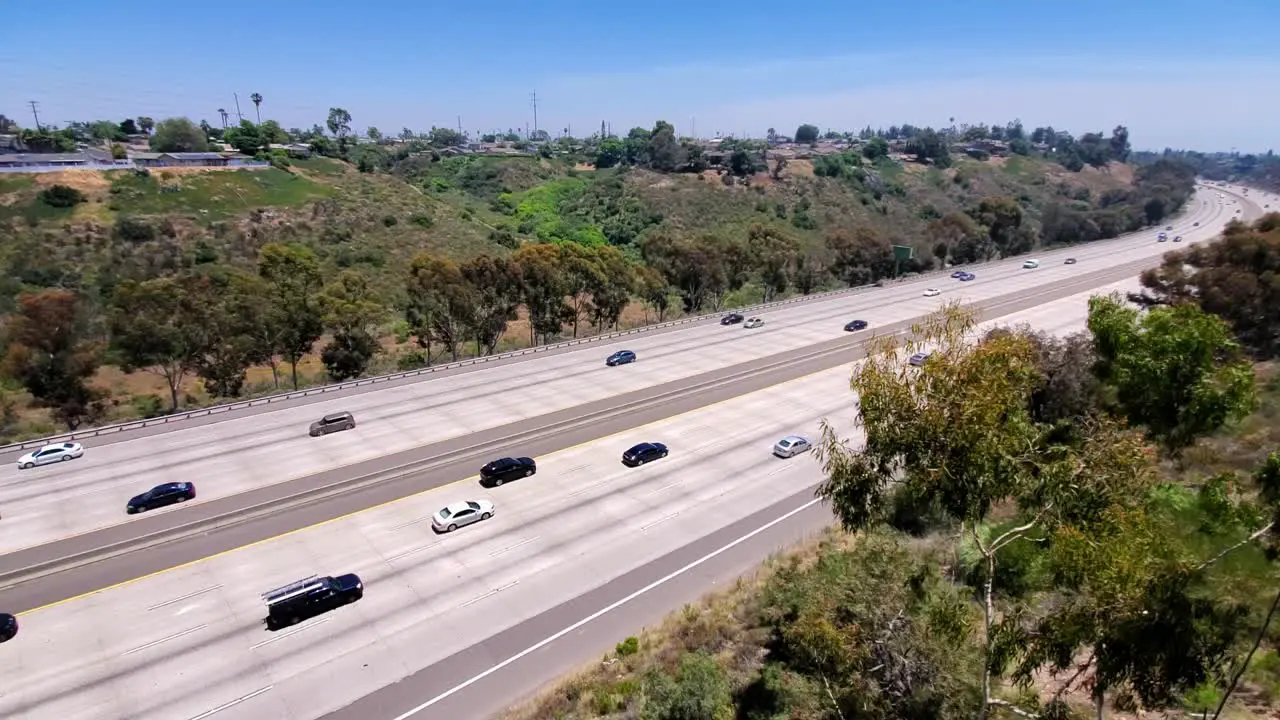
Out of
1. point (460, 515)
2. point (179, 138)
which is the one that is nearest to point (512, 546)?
point (460, 515)

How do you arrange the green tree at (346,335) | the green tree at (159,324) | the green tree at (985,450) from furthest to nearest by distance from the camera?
the green tree at (346,335)
the green tree at (159,324)
the green tree at (985,450)

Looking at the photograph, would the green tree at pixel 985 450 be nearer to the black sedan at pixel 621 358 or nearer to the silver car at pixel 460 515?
the silver car at pixel 460 515

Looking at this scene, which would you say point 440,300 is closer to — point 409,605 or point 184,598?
Result: point 184,598

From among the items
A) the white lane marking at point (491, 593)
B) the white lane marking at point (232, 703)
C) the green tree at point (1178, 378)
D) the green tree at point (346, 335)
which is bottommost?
the white lane marking at point (491, 593)

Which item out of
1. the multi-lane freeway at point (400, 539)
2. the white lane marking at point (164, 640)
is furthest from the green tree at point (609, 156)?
the white lane marking at point (164, 640)

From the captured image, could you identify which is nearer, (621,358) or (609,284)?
(621,358)

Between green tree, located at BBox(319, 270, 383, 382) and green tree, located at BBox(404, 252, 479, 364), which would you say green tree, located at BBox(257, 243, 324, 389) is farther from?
green tree, located at BBox(404, 252, 479, 364)
